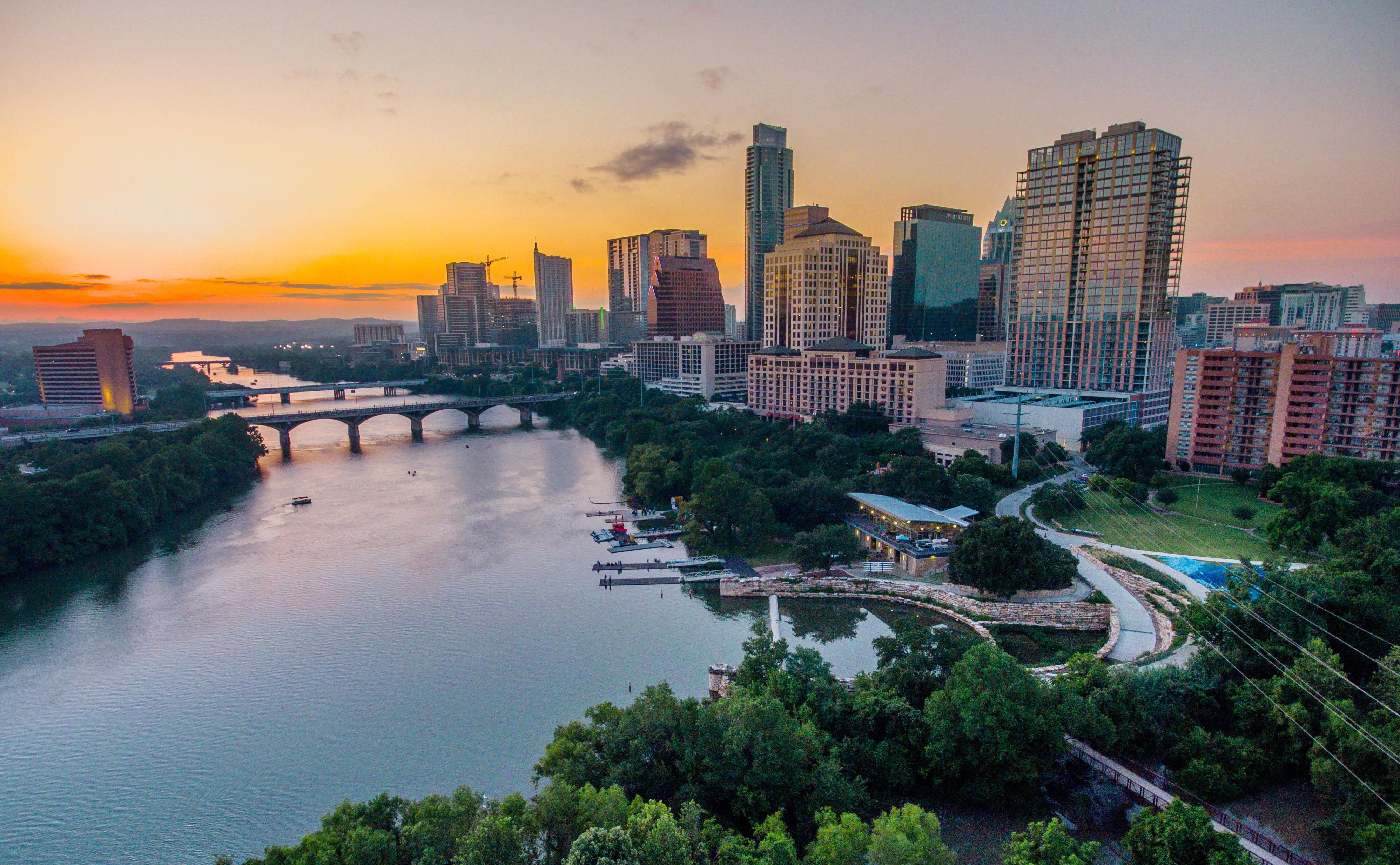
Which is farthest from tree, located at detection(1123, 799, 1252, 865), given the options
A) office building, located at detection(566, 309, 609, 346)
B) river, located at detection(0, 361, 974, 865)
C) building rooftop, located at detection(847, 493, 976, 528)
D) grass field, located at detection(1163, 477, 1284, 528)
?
office building, located at detection(566, 309, 609, 346)

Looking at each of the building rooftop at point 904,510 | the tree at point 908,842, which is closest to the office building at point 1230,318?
the building rooftop at point 904,510

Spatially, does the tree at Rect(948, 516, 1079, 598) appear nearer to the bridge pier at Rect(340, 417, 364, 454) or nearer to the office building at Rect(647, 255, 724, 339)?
the bridge pier at Rect(340, 417, 364, 454)

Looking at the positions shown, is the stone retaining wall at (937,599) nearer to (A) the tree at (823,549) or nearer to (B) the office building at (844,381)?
(A) the tree at (823,549)

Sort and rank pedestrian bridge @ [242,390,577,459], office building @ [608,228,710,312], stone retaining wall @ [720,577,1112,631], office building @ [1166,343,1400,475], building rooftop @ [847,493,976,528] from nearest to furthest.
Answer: stone retaining wall @ [720,577,1112,631], building rooftop @ [847,493,976,528], office building @ [1166,343,1400,475], pedestrian bridge @ [242,390,577,459], office building @ [608,228,710,312]

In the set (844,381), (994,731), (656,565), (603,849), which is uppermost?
(844,381)

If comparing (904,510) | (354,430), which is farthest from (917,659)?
(354,430)

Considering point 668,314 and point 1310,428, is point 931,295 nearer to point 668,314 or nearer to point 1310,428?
point 668,314

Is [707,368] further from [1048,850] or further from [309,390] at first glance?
[1048,850]
